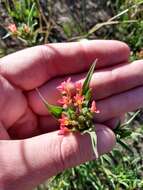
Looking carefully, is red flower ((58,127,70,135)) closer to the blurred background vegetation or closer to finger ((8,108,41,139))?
finger ((8,108,41,139))

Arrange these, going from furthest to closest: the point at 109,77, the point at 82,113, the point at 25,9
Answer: the point at 25,9 < the point at 109,77 < the point at 82,113

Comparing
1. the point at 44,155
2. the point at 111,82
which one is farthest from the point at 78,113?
the point at 111,82

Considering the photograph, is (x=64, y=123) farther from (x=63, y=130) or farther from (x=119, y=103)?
(x=119, y=103)

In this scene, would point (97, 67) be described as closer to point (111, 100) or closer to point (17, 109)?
point (111, 100)

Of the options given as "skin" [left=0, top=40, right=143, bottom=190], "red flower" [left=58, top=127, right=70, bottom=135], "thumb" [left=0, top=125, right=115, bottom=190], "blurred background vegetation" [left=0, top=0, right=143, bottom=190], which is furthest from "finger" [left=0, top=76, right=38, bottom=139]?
"blurred background vegetation" [left=0, top=0, right=143, bottom=190]

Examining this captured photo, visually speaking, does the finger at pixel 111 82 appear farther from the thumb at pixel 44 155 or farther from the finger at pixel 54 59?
the thumb at pixel 44 155

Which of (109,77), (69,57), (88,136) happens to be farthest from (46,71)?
(88,136)
